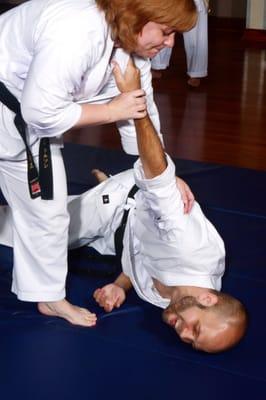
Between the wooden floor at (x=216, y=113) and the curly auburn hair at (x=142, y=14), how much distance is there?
5.79ft

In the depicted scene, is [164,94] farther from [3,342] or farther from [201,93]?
[3,342]

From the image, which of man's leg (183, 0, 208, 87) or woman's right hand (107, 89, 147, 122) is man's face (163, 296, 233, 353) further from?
man's leg (183, 0, 208, 87)

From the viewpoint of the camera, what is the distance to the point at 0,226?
8.23 ft

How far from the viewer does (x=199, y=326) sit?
193cm

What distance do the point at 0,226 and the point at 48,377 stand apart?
74 centimetres

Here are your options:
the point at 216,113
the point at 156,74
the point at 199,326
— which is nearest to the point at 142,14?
the point at 199,326

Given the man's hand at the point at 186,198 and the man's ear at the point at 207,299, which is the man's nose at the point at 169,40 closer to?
the man's hand at the point at 186,198

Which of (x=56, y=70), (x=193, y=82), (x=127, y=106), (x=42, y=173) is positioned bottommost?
(x=193, y=82)

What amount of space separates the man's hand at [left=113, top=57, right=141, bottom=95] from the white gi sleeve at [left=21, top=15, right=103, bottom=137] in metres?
0.14

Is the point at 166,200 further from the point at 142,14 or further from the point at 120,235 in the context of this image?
the point at 142,14

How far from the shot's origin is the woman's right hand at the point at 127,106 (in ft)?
6.09

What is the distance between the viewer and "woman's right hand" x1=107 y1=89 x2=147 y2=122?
6.09 feet

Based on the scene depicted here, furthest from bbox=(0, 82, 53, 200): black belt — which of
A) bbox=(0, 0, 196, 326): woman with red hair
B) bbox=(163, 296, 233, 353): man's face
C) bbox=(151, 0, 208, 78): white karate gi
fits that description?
bbox=(151, 0, 208, 78): white karate gi

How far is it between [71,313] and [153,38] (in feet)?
2.77
